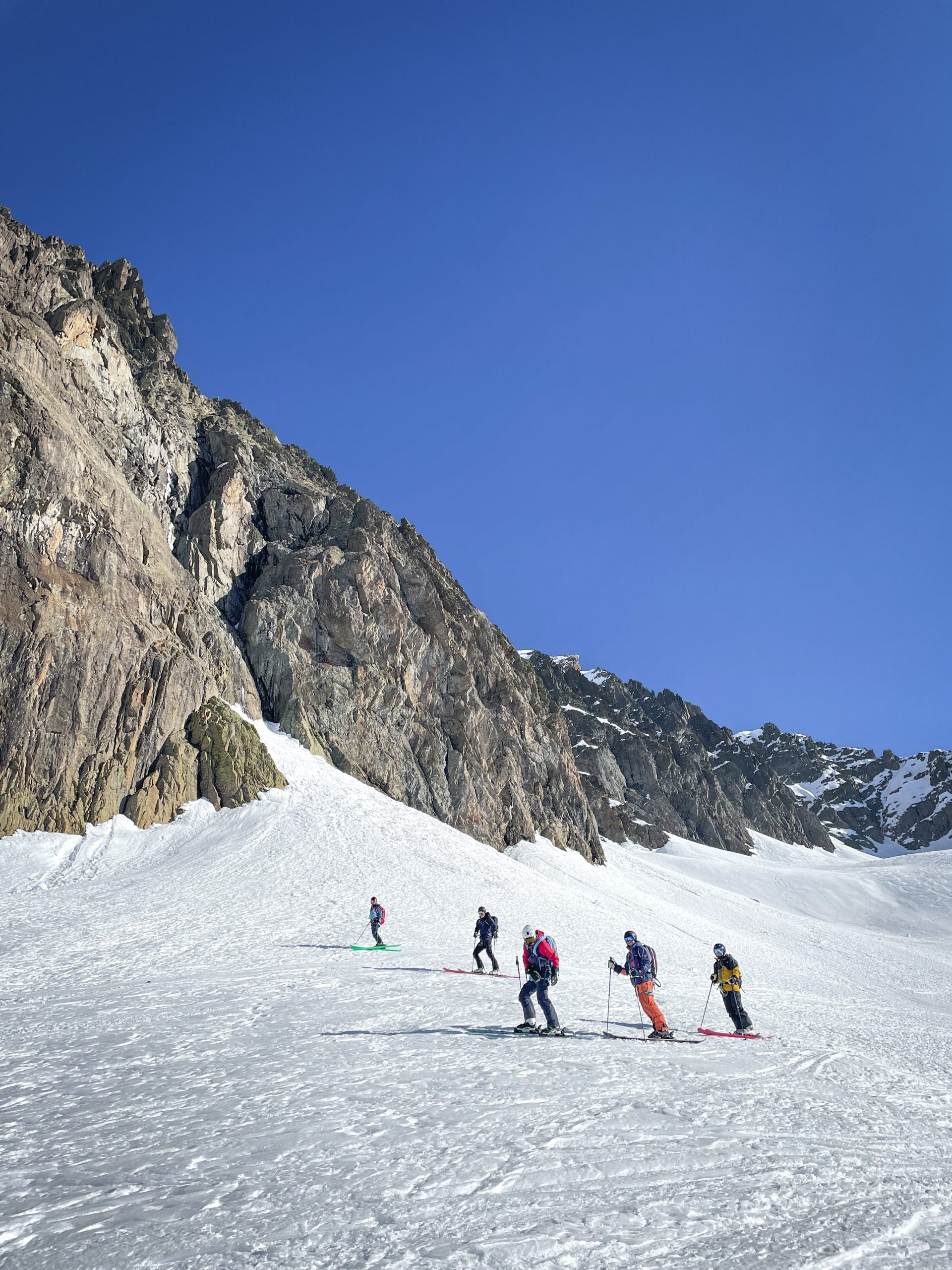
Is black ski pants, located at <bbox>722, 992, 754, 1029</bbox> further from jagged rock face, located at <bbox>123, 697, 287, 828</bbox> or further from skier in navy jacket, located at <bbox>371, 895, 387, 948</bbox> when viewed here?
jagged rock face, located at <bbox>123, 697, 287, 828</bbox>

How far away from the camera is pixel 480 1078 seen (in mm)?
7988

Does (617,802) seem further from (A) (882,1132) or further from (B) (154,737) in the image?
(A) (882,1132)

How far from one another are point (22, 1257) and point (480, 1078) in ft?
16.5

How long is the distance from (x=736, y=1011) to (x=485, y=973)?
6.21m

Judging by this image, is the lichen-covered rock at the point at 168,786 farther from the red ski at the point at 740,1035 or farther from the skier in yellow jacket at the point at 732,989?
the red ski at the point at 740,1035

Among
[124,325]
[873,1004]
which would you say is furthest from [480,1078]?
[124,325]

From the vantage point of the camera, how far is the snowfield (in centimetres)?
429

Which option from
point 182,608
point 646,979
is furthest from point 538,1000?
point 182,608

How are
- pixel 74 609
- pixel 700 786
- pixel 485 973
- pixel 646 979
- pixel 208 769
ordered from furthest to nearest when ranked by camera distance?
1. pixel 700 786
2. pixel 208 769
3. pixel 74 609
4. pixel 485 973
5. pixel 646 979

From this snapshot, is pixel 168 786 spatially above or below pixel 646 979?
above

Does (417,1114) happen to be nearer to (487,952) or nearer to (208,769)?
(487,952)

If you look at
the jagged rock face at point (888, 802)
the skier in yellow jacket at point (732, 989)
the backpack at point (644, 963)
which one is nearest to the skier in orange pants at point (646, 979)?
the backpack at point (644, 963)

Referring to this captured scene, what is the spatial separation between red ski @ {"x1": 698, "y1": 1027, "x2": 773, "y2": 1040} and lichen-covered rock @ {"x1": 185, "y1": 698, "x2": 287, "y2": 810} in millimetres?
29220

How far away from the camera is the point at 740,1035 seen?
11.8 meters
